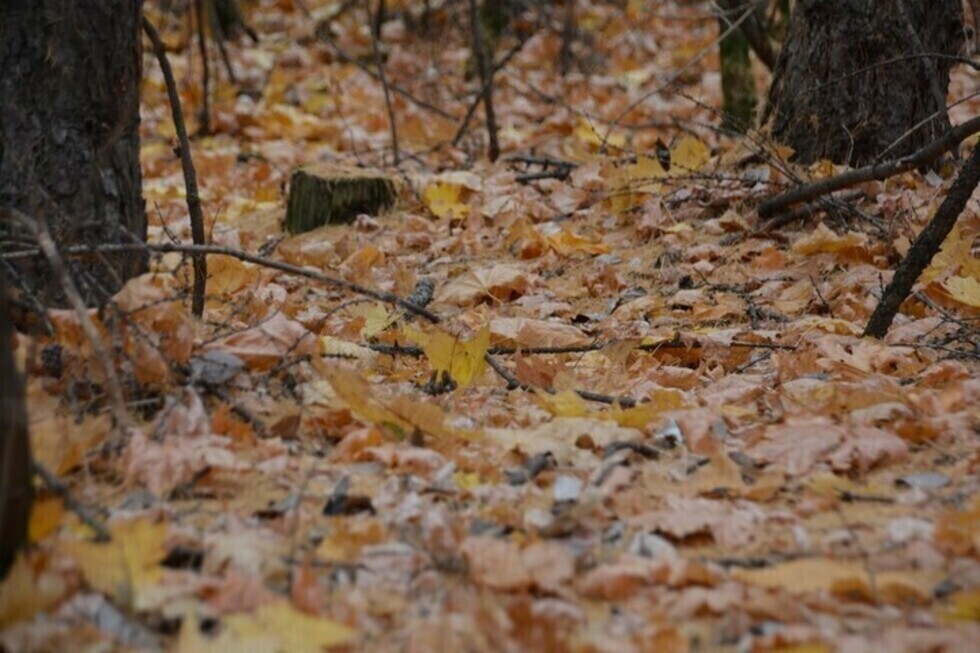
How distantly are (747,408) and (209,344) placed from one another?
1.33 meters

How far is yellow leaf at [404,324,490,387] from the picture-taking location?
9.04 feet

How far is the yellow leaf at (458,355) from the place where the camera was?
2754mm

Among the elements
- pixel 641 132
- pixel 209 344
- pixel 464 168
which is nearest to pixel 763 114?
pixel 464 168

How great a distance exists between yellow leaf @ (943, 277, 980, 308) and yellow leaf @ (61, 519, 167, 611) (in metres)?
2.51

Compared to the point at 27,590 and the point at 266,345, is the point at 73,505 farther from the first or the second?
the point at 266,345

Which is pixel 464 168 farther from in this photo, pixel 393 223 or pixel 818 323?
pixel 818 323

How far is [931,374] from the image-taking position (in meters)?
2.77

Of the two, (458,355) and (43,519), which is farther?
(458,355)

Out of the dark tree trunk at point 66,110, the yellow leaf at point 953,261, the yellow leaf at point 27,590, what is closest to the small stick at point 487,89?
the yellow leaf at point 953,261

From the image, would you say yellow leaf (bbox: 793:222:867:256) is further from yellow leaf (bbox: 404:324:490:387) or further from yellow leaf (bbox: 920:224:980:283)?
yellow leaf (bbox: 404:324:490:387)

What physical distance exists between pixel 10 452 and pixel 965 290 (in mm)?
2780

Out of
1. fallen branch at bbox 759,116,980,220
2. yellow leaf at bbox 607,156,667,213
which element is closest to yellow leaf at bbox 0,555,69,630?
fallen branch at bbox 759,116,980,220

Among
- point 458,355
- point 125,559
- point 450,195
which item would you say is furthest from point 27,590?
point 450,195

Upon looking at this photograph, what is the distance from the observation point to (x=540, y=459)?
7.50 ft
